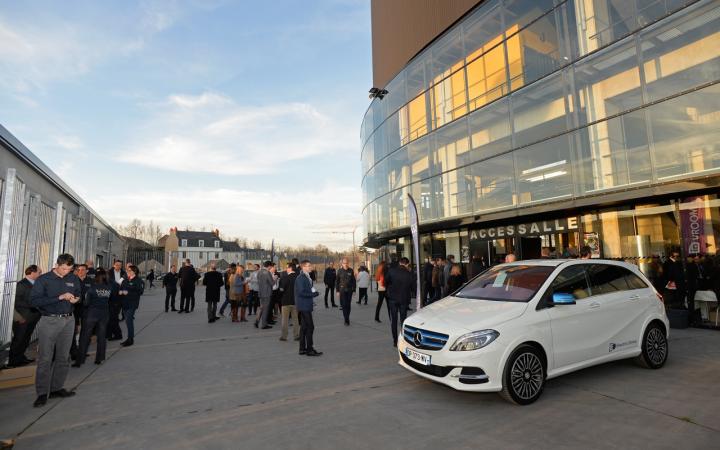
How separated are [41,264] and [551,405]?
11447 millimetres

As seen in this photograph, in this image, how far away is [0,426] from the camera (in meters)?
4.13

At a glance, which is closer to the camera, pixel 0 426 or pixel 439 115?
pixel 0 426

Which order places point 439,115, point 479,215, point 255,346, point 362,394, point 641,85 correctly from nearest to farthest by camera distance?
point 362,394
point 255,346
point 641,85
point 479,215
point 439,115

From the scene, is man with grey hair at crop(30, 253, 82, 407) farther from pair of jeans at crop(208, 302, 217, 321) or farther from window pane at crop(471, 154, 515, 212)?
window pane at crop(471, 154, 515, 212)

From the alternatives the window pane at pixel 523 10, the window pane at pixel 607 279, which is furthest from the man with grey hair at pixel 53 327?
the window pane at pixel 523 10

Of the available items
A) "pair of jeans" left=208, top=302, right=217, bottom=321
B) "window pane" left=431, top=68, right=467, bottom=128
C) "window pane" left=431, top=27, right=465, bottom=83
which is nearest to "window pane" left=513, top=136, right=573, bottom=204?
"window pane" left=431, top=68, right=467, bottom=128

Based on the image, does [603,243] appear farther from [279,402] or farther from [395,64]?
[395,64]

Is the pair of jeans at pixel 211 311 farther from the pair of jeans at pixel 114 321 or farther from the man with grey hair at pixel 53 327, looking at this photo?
the man with grey hair at pixel 53 327

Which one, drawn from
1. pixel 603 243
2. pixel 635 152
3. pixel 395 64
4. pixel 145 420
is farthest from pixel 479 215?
pixel 145 420

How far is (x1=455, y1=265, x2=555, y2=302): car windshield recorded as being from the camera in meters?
5.08

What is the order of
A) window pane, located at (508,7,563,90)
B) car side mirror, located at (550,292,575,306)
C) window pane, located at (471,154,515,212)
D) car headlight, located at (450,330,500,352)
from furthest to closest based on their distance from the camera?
window pane, located at (471,154,515,212), window pane, located at (508,7,563,90), car side mirror, located at (550,292,575,306), car headlight, located at (450,330,500,352)

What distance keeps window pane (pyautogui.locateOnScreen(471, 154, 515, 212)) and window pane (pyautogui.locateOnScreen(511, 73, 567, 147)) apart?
37.6 inches

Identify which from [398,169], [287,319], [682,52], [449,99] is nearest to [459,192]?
[449,99]

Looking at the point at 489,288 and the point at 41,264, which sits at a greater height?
the point at 41,264
